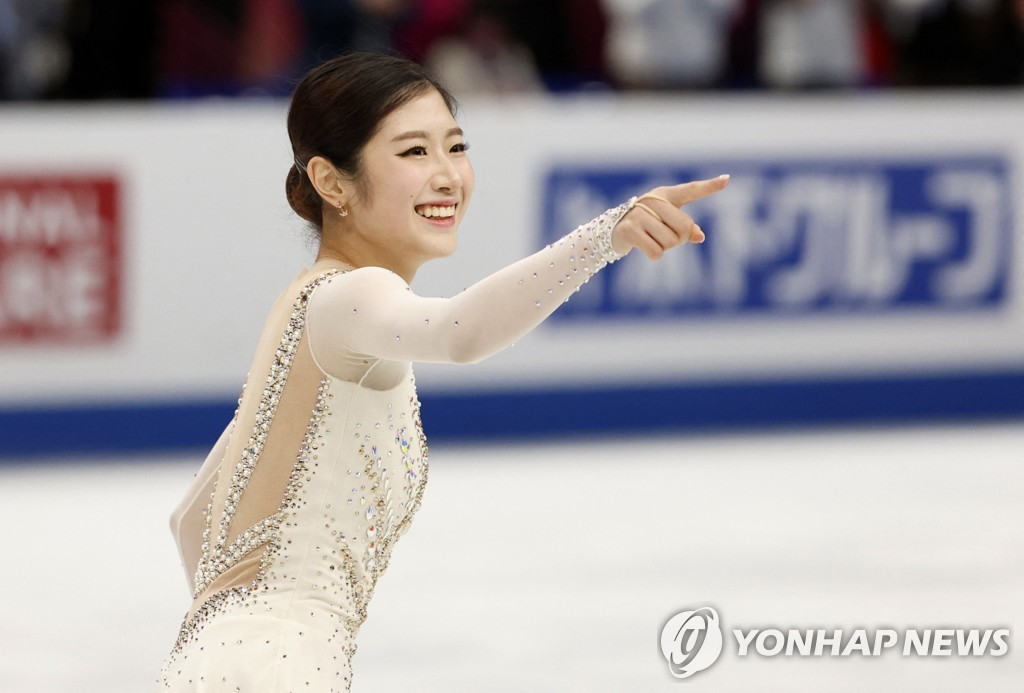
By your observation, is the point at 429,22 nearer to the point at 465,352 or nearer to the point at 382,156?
the point at 382,156

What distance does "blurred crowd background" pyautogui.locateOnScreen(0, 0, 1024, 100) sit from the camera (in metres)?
6.39

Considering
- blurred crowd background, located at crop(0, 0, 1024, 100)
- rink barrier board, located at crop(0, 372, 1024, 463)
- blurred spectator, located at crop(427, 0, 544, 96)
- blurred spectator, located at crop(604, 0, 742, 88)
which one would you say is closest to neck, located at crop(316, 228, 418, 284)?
rink barrier board, located at crop(0, 372, 1024, 463)

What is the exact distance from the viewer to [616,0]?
7.07 m

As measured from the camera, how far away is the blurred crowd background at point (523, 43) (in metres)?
6.39

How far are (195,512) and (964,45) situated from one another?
600 centimetres

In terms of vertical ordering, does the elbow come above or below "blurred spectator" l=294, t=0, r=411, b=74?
below

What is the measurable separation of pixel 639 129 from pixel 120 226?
76.7 inches

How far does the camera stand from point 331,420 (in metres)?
1.96

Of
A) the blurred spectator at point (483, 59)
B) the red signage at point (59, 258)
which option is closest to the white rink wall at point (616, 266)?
the red signage at point (59, 258)

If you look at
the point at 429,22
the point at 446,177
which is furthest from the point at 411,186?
the point at 429,22

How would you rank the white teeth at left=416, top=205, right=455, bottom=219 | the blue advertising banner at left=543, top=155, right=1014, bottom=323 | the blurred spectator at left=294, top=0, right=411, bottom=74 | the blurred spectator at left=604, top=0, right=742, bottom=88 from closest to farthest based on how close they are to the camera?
the white teeth at left=416, top=205, right=455, bottom=219 → the blue advertising banner at left=543, top=155, right=1014, bottom=323 → the blurred spectator at left=294, top=0, right=411, bottom=74 → the blurred spectator at left=604, top=0, right=742, bottom=88

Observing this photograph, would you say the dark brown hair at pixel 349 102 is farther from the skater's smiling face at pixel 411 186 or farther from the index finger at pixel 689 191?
the index finger at pixel 689 191

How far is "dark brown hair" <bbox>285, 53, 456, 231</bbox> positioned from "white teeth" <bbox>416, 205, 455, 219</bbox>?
79mm

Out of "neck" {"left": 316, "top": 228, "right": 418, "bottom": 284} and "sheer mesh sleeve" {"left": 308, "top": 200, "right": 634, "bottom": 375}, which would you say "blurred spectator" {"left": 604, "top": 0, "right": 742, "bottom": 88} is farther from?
"sheer mesh sleeve" {"left": 308, "top": 200, "right": 634, "bottom": 375}
